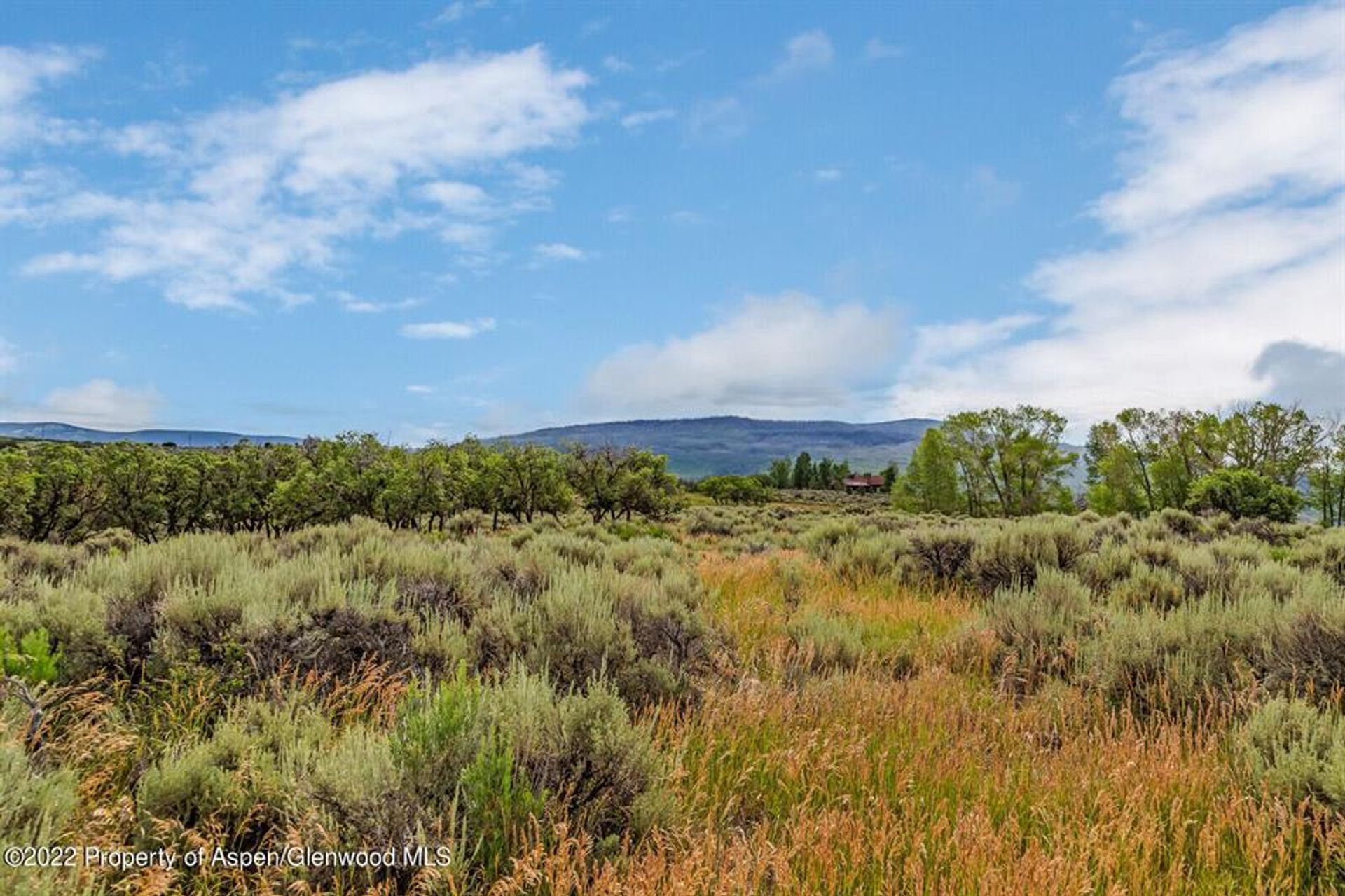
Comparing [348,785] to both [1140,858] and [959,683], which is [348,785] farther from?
[959,683]

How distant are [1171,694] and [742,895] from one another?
4.57 metres

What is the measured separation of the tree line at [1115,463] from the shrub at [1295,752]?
40.8m

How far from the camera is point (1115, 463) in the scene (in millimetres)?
59594

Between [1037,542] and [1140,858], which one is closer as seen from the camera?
[1140,858]

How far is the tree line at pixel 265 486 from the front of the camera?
25172mm

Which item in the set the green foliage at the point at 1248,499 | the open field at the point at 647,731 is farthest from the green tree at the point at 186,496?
the green foliage at the point at 1248,499

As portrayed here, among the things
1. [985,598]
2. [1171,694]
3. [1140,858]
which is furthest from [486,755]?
[985,598]

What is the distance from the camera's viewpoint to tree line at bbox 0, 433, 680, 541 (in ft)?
82.6

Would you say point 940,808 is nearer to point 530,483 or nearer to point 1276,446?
point 530,483

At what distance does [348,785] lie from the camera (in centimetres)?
275

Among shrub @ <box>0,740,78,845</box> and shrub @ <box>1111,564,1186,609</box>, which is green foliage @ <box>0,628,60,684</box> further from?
shrub @ <box>1111,564,1186,609</box>

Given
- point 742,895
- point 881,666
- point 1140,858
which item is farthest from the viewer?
point 881,666

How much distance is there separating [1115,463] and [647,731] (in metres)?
68.5

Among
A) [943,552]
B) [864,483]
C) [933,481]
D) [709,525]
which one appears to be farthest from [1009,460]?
[864,483]
